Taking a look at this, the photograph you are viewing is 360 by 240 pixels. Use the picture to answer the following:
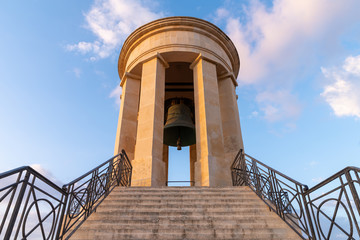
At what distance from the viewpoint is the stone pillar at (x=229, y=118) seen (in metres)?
9.07

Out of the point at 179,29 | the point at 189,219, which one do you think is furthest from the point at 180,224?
the point at 179,29

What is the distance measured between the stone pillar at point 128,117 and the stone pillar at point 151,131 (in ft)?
3.64

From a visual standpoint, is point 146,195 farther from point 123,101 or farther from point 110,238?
point 123,101

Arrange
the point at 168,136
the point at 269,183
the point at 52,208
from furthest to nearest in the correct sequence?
the point at 168,136 < the point at 269,183 < the point at 52,208

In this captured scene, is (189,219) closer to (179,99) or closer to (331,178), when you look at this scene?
(331,178)

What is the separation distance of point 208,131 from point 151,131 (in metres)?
1.97

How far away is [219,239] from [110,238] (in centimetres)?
167

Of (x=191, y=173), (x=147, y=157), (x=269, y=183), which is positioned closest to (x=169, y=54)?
(x=147, y=157)

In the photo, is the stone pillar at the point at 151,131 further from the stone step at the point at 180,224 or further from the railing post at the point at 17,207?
the railing post at the point at 17,207

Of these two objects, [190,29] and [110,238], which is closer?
[110,238]

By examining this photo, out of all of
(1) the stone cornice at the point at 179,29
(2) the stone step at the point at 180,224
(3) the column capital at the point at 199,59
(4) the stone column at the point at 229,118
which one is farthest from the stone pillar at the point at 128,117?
(2) the stone step at the point at 180,224

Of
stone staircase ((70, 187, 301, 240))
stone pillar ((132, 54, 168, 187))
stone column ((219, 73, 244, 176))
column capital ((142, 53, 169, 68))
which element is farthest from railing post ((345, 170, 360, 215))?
column capital ((142, 53, 169, 68))

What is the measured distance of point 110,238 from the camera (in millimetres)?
A: 3613

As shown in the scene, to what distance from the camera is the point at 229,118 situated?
9742mm
